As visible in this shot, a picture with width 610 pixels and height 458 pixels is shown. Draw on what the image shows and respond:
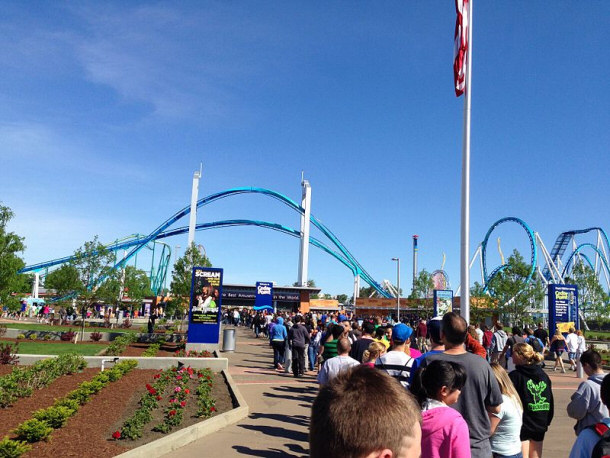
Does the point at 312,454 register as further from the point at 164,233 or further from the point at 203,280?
the point at 164,233

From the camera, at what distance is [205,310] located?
1970 cm

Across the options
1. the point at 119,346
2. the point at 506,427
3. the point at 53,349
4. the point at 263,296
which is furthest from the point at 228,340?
the point at 506,427

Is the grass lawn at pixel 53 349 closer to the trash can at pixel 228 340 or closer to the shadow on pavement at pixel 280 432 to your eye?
the trash can at pixel 228 340

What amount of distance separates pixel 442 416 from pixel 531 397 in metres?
2.87

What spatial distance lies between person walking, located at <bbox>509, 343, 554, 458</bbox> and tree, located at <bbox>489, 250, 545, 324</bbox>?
28.0 meters

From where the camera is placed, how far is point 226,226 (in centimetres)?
7012

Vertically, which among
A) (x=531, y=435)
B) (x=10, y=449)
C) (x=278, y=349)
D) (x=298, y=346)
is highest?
(x=531, y=435)

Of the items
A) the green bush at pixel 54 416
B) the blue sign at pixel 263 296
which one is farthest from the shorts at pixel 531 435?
the blue sign at pixel 263 296

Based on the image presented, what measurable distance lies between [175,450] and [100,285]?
67.0 ft

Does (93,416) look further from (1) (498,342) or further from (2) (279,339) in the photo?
(1) (498,342)

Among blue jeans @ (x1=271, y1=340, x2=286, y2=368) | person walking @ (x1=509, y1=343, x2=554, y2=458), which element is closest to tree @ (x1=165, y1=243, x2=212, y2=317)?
blue jeans @ (x1=271, y1=340, x2=286, y2=368)

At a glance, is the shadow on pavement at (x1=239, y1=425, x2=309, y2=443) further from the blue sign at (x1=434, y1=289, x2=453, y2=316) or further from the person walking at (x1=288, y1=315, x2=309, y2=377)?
the blue sign at (x1=434, y1=289, x2=453, y2=316)

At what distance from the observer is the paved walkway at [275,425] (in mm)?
7227

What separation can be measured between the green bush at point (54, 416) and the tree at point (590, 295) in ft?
158
